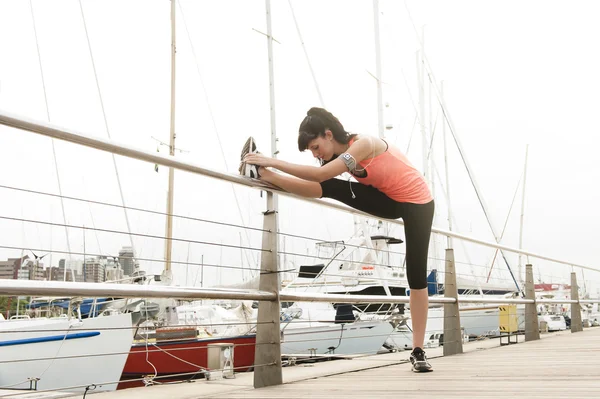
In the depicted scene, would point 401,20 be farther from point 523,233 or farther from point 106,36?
point 523,233

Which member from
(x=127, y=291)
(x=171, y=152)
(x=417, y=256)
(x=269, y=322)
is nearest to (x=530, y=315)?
(x=417, y=256)

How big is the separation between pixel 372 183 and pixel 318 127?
1.36ft

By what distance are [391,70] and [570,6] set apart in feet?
23.2

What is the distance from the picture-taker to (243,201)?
546 inches

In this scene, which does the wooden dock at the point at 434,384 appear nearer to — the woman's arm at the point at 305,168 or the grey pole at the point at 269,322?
the grey pole at the point at 269,322

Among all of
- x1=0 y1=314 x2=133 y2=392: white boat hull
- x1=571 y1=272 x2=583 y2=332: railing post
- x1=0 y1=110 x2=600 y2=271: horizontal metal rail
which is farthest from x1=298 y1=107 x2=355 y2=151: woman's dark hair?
x1=571 y1=272 x2=583 y2=332: railing post

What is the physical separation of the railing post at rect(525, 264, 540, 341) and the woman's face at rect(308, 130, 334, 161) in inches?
143

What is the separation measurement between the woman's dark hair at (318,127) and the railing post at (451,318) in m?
1.79

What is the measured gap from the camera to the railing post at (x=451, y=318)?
370cm

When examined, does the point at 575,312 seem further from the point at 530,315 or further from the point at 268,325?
the point at 268,325

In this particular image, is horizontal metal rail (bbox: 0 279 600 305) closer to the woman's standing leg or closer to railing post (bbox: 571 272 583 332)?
the woman's standing leg

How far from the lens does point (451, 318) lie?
150 inches

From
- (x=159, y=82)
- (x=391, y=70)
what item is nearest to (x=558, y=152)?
(x=391, y=70)

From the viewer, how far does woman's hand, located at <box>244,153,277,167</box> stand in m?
2.29
